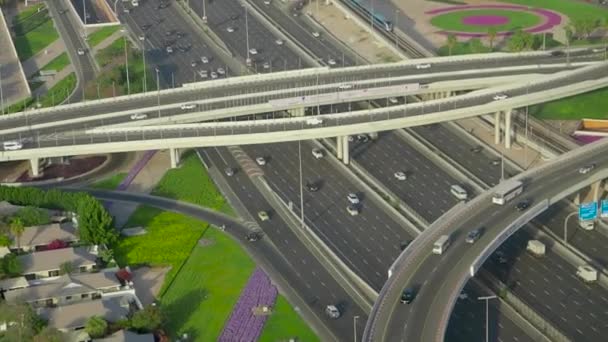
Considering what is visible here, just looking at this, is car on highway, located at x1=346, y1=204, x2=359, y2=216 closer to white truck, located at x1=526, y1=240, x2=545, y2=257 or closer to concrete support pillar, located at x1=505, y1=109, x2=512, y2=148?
white truck, located at x1=526, y1=240, x2=545, y2=257

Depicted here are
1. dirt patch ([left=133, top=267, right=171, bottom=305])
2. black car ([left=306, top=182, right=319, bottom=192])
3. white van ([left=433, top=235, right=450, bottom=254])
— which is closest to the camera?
white van ([left=433, top=235, right=450, bottom=254])

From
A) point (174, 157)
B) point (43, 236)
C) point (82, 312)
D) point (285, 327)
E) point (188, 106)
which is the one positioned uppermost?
point (188, 106)

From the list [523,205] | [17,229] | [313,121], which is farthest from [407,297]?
[17,229]

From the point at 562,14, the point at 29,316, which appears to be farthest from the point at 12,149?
the point at 562,14

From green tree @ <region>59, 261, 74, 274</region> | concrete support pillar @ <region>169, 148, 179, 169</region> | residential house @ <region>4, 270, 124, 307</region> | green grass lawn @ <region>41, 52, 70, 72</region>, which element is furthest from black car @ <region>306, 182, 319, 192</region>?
green grass lawn @ <region>41, 52, 70, 72</region>

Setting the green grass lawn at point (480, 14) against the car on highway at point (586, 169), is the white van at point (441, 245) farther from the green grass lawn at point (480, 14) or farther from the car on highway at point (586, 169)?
the green grass lawn at point (480, 14)

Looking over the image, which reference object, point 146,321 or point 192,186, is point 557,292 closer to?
point 146,321

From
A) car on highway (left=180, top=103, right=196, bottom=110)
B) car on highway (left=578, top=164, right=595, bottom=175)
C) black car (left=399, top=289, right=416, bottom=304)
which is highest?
black car (left=399, top=289, right=416, bottom=304)
